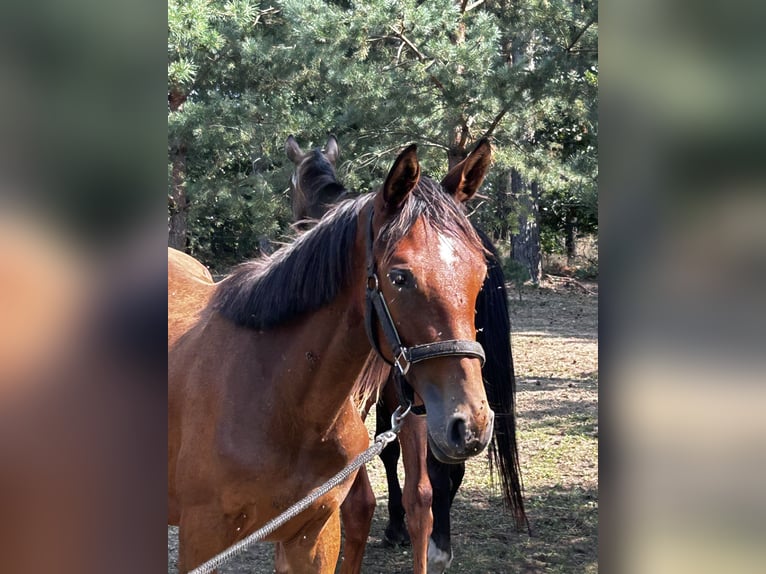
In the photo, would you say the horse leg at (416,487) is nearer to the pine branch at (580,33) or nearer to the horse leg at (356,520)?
the horse leg at (356,520)

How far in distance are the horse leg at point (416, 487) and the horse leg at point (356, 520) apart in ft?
0.72

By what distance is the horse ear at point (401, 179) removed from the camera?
2.05 m

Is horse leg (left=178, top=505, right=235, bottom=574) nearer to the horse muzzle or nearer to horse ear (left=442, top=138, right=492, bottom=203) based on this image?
the horse muzzle

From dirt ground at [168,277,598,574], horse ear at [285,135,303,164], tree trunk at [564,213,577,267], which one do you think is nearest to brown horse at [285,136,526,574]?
dirt ground at [168,277,598,574]

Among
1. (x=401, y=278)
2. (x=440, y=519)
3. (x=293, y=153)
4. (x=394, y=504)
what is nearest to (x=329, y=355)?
(x=401, y=278)

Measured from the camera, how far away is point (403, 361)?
1960 millimetres

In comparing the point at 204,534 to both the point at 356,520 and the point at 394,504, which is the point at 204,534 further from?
the point at 394,504

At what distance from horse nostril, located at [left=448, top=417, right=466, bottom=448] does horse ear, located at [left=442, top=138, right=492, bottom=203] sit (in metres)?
0.76

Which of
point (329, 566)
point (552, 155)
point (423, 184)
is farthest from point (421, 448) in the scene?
point (552, 155)

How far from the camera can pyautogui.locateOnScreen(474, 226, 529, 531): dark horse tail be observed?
3.62m

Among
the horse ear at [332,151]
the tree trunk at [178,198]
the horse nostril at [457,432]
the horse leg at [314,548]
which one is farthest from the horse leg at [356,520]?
the tree trunk at [178,198]
